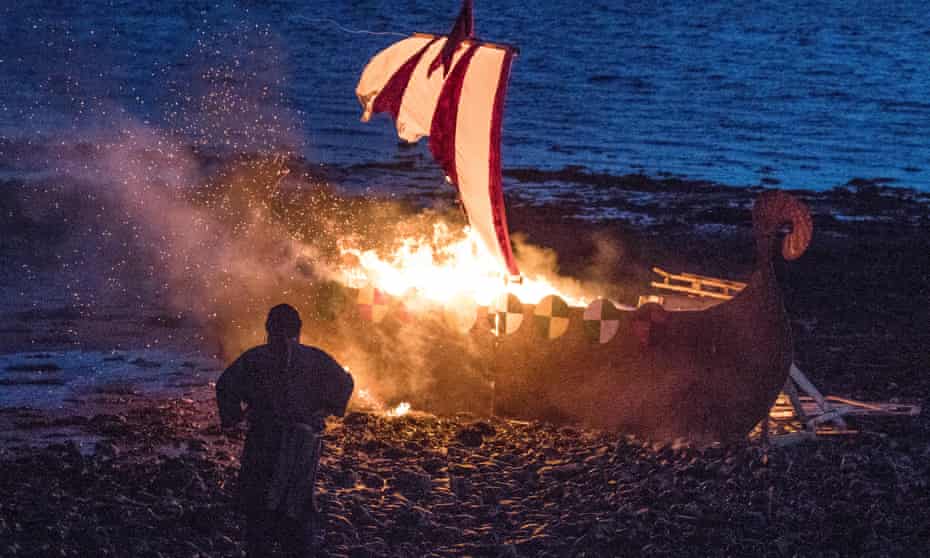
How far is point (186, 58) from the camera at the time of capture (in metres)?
50.8

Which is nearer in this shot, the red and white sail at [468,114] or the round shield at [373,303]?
the red and white sail at [468,114]

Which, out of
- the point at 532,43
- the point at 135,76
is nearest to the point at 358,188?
the point at 135,76

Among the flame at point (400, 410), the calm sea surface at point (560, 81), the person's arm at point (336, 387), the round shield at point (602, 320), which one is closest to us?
the person's arm at point (336, 387)

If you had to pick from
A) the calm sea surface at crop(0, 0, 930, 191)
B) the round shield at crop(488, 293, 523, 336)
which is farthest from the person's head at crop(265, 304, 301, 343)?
the calm sea surface at crop(0, 0, 930, 191)

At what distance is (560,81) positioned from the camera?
4894 cm

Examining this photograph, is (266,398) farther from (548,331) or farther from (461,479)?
(548,331)

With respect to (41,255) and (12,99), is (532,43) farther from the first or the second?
(41,255)

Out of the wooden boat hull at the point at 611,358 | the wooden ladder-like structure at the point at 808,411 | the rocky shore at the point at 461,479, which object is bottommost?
the rocky shore at the point at 461,479

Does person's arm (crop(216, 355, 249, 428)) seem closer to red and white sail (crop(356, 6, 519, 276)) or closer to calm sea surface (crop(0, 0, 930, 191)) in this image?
red and white sail (crop(356, 6, 519, 276))

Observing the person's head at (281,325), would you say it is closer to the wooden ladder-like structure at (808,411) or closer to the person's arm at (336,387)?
the person's arm at (336,387)

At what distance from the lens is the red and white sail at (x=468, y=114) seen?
10.9 metres

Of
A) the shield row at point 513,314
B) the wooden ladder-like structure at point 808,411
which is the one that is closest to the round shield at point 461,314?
the shield row at point 513,314

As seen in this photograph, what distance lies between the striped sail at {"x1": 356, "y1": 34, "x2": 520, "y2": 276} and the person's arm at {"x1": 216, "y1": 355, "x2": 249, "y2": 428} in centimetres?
445

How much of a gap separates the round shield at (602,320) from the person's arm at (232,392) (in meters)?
4.36
